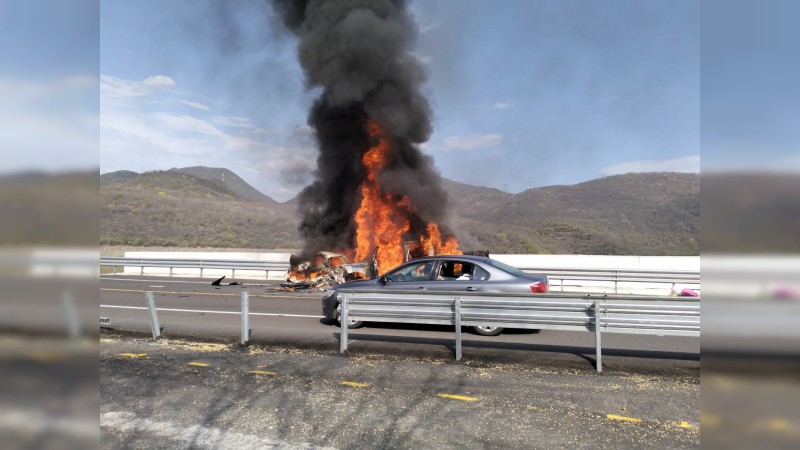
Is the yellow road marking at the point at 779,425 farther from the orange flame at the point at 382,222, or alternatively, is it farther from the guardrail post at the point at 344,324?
the orange flame at the point at 382,222

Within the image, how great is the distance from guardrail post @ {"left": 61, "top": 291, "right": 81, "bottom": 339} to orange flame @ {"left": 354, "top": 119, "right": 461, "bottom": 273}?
17.9 m

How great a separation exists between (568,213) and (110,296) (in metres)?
51.1

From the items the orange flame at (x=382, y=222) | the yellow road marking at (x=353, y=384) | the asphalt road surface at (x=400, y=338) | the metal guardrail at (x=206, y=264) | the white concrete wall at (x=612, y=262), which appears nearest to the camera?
the yellow road marking at (x=353, y=384)

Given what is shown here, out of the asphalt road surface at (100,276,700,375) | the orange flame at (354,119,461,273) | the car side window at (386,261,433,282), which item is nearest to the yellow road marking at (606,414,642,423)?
the asphalt road surface at (100,276,700,375)

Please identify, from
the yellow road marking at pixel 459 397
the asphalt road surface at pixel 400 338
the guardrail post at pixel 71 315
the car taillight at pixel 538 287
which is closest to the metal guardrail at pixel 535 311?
the asphalt road surface at pixel 400 338

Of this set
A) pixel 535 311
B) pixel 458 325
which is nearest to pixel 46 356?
pixel 458 325

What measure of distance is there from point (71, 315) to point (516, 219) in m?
60.4

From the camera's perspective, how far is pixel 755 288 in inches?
45.9

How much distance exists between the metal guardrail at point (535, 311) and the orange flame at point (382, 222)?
11.0m

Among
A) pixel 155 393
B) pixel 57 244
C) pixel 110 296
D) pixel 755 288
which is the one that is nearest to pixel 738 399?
pixel 755 288

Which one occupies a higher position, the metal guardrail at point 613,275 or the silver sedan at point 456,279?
the silver sedan at point 456,279

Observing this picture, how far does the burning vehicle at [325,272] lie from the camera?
55.3ft

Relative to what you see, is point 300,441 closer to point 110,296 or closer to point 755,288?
point 755,288

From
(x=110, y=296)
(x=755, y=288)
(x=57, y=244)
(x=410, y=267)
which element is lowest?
(x=110, y=296)
